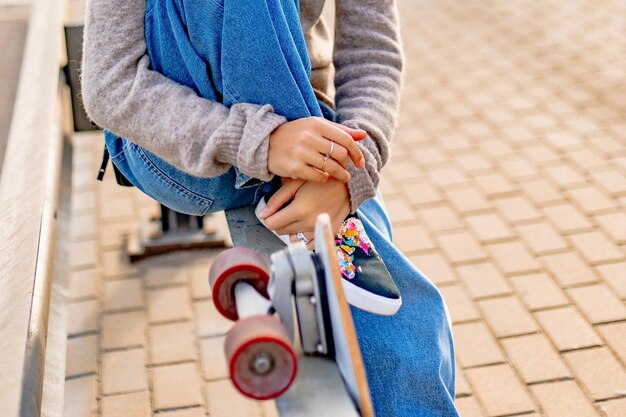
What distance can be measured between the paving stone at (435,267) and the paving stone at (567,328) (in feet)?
1.26

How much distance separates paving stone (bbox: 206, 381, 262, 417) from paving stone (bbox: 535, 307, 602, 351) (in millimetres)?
1013

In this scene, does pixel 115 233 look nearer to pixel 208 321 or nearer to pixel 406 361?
pixel 208 321

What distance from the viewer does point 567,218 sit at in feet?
11.2

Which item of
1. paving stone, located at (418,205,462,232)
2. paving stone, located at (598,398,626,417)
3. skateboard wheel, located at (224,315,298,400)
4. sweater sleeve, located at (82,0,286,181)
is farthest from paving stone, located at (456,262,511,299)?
skateboard wheel, located at (224,315,298,400)

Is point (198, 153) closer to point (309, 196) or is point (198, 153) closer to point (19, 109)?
point (309, 196)

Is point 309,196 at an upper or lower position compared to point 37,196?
upper

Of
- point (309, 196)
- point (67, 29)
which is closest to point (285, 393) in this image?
point (309, 196)

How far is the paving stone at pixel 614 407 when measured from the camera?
7.94 feet

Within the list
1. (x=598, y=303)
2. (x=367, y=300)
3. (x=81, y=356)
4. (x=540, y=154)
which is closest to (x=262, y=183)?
(x=367, y=300)

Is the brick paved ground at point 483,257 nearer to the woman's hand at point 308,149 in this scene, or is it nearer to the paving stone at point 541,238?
the paving stone at point 541,238

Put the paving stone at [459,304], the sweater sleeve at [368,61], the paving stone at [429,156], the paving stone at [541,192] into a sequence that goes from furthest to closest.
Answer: the paving stone at [429,156] < the paving stone at [541,192] < the paving stone at [459,304] < the sweater sleeve at [368,61]

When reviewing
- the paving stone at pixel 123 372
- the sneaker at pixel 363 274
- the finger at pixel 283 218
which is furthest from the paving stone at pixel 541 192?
the finger at pixel 283 218

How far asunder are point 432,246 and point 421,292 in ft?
5.27

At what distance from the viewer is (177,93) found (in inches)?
62.1
